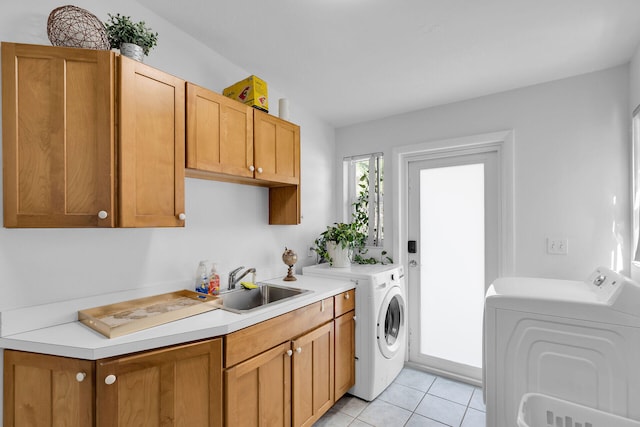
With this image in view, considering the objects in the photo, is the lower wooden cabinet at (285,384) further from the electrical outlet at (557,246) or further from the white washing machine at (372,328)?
the electrical outlet at (557,246)

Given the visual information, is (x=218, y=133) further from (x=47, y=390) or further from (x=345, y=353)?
(x=345, y=353)

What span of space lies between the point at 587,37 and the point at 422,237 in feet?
5.77

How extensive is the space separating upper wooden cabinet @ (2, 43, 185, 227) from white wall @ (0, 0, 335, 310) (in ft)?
0.64

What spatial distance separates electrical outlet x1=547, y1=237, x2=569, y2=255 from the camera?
2145mm

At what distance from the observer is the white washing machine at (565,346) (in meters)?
1.39

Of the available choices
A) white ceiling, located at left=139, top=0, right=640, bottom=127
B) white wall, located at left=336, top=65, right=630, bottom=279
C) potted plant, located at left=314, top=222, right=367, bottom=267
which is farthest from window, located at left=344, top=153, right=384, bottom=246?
white wall, located at left=336, top=65, right=630, bottom=279

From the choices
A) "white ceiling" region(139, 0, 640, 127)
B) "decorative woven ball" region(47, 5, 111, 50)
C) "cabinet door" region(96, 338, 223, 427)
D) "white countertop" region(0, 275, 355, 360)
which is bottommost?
"cabinet door" region(96, 338, 223, 427)

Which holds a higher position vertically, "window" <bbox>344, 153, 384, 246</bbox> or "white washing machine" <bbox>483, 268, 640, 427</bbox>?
"window" <bbox>344, 153, 384, 246</bbox>

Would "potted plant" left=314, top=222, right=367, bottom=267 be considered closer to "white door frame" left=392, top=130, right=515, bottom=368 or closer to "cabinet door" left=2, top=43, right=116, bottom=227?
"white door frame" left=392, top=130, right=515, bottom=368

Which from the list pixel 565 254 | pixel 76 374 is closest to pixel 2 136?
pixel 76 374

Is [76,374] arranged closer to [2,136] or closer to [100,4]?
[2,136]

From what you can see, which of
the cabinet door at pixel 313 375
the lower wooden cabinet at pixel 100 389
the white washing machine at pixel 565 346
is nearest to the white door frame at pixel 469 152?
the white washing machine at pixel 565 346

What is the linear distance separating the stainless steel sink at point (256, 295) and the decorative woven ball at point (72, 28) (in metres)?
1.44

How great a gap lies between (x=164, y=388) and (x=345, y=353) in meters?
1.33
